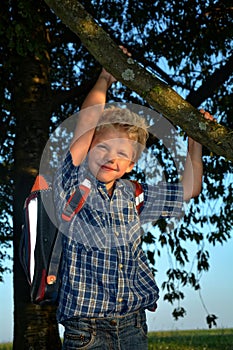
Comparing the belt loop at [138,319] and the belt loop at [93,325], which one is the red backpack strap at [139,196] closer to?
the belt loop at [138,319]

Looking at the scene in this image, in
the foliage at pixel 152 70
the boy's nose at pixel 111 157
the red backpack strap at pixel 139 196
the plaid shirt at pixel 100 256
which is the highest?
the foliage at pixel 152 70

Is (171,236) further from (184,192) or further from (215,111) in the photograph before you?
(184,192)

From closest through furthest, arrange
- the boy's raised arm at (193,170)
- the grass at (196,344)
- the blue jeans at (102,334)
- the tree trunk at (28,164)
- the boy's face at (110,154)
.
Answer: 1. the blue jeans at (102,334)
2. the boy's face at (110,154)
3. the boy's raised arm at (193,170)
4. the tree trunk at (28,164)
5. the grass at (196,344)

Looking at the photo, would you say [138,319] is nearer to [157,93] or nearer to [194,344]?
[157,93]

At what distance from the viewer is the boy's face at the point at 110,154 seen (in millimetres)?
4688

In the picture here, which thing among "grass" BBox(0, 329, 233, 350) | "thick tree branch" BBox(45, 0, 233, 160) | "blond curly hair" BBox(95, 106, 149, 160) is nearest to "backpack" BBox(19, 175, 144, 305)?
"blond curly hair" BBox(95, 106, 149, 160)

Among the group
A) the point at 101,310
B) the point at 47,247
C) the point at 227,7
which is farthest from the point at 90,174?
the point at 227,7

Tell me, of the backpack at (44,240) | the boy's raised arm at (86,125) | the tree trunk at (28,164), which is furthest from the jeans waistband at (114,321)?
the tree trunk at (28,164)

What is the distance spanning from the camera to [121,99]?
1288cm

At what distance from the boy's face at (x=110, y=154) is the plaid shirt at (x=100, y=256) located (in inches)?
3.7

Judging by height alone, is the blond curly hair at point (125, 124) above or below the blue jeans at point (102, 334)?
above

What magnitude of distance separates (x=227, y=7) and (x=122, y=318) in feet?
26.6

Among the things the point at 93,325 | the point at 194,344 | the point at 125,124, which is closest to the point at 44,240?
the point at 93,325

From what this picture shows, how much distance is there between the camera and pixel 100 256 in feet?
15.1
